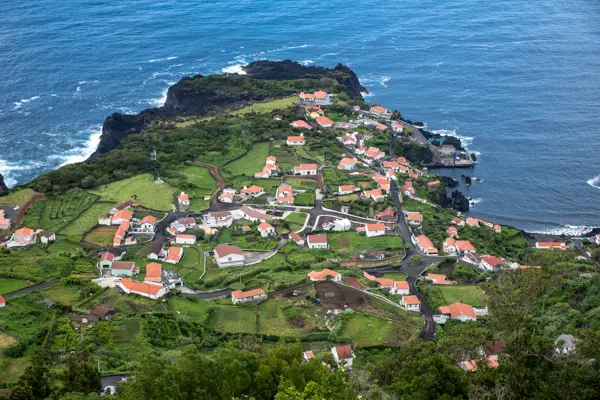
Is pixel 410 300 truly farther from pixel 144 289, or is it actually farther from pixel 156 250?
pixel 156 250

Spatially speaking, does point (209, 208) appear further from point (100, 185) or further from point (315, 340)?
point (315, 340)

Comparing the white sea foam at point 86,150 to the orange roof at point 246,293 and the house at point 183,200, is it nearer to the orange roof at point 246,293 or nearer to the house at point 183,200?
the house at point 183,200

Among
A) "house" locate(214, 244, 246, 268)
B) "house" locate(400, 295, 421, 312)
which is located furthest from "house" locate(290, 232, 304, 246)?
"house" locate(400, 295, 421, 312)

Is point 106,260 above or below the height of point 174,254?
above

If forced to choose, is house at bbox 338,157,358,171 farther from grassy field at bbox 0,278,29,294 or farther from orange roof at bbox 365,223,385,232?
grassy field at bbox 0,278,29,294

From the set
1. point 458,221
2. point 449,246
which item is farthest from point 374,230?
point 458,221

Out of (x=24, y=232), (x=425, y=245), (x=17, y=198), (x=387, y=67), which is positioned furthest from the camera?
(x=387, y=67)

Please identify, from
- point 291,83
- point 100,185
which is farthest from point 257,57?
point 100,185
